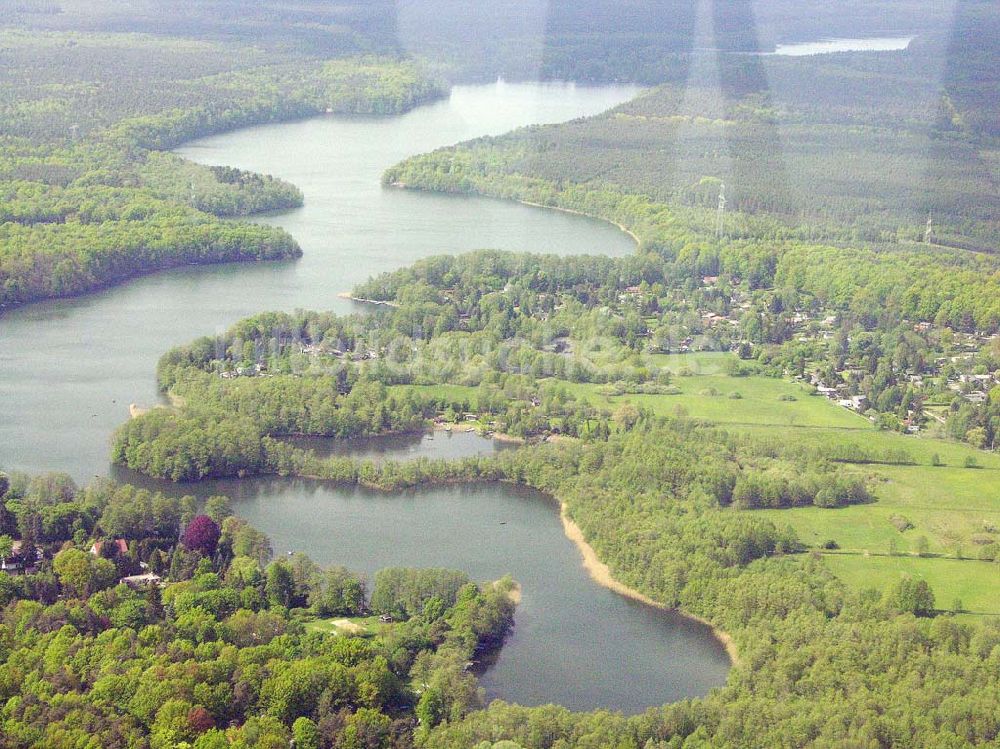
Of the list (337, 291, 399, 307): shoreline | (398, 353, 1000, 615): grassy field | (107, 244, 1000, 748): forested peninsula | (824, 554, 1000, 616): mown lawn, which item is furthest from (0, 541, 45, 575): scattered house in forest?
(337, 291, 399, 307): shoreline

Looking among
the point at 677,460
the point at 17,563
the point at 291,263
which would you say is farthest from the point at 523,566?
the point at 291,263

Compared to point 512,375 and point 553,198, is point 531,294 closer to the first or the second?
point 512,375

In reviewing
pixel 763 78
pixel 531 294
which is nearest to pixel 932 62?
pixel 763 78

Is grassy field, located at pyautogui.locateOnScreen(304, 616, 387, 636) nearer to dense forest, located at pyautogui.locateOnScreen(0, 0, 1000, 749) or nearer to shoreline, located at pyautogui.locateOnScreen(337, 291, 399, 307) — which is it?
dense forest, located at pyautogui.locateOnScreen(0, 0, 1000, 749)

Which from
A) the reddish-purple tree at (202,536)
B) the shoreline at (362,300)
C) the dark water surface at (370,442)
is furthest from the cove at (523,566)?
the shoreline at (362,300)

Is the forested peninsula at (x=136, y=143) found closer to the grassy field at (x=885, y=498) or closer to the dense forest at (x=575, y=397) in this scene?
the dense forest at (x=575, y=397)

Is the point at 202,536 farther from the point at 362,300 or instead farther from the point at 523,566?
the point at 362,300

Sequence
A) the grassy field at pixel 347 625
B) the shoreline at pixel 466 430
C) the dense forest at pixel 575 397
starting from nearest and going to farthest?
1. the dense forest at pixel 575 397
2. the grassy field at pixel 347 625
3. the shoreline at pixel 466 430
